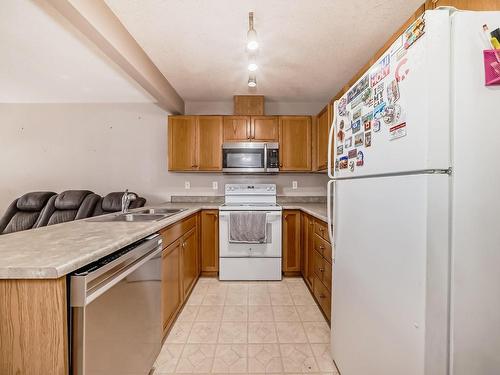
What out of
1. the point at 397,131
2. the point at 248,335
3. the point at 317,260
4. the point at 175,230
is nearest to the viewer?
the point at 397,131

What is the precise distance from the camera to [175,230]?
193 cm

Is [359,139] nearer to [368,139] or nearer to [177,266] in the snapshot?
[368,139]

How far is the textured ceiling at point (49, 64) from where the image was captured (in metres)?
1.77

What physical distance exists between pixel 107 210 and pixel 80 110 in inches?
65.2

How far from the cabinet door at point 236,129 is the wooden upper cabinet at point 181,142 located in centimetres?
43

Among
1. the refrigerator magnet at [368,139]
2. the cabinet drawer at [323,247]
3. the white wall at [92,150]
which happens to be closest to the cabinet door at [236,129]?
the white wall at [92,150]

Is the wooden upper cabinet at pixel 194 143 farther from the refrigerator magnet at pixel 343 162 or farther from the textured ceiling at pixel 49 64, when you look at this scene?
the refrigerator magnet at pixel 343 162

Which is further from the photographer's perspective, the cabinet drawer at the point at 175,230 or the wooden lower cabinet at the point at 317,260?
the wooden lower cabinet at the point at 317,260

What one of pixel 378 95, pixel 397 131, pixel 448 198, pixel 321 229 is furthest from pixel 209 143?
pixel 448 198

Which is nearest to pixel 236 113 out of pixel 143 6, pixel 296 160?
pixel 296 160

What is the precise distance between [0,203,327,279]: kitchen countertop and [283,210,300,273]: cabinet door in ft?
6.10

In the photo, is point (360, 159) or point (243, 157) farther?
point (243, 157)

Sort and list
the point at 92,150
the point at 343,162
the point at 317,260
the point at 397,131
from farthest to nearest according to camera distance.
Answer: the point at 92,150, the point at 317,260, the point at 343,162, the point at 397,131

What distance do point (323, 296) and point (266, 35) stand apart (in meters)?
2.20
